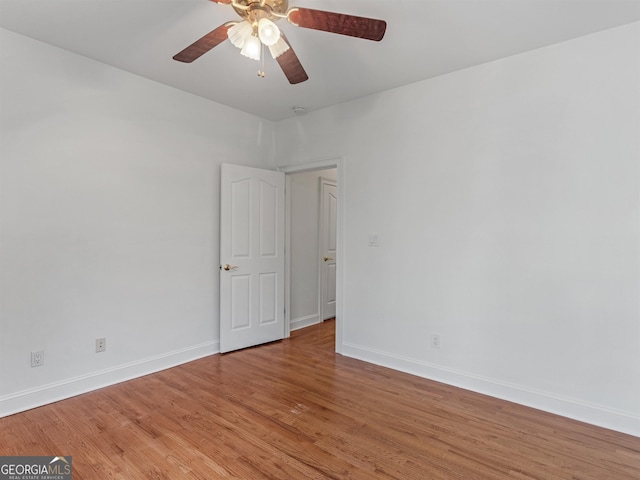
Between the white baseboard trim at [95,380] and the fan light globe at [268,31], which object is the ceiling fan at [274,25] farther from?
the white baseboard trim at [95,380]

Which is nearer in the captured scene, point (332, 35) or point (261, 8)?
point (261, 8)

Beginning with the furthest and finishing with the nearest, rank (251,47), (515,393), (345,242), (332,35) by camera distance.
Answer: (345,242) → (515,393) → (332,35) → (251,47)

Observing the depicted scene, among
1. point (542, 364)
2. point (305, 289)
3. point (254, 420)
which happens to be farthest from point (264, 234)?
point (542, 364)

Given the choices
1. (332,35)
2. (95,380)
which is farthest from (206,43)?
(95,380)

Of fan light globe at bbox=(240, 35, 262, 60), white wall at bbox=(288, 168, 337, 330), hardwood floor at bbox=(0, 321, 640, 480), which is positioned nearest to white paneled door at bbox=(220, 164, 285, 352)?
white wall at bbox=(288, 168, 337, 330)

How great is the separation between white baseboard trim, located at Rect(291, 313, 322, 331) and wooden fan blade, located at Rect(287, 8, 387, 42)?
356 cm

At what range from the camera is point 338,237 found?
12.1 feet

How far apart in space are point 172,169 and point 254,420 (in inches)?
93.5

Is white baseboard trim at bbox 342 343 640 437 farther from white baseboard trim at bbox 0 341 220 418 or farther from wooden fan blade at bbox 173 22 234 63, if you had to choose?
wooden fan blade at bbox 173 22 234 63

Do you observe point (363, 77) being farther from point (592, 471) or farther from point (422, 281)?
point (592, 471)

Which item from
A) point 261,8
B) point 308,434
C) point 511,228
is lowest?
point 308,434

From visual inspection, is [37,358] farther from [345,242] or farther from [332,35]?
[332,35]

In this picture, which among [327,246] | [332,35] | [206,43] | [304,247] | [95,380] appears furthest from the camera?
[327,246]

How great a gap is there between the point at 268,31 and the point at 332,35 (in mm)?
875
